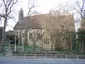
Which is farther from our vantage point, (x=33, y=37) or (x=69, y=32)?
(x=33, y=37)

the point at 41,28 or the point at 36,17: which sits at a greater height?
the point at 36,17

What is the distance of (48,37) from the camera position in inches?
811

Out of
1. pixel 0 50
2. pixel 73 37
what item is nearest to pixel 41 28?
pixel 73 37

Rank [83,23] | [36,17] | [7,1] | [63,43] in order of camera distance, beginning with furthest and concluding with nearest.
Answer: [36,17] < [63,43] < [7,1] < [83,23]

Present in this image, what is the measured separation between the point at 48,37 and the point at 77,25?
12.4 feet

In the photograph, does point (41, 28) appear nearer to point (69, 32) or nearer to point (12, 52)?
point (69, 32)

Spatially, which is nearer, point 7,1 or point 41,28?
point 7,1

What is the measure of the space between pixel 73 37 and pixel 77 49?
1.37 m

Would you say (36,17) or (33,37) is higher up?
(36,17)

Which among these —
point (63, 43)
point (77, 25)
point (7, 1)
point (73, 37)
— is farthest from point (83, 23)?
point (7, 1)

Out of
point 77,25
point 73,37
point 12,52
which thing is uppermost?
point 77,25

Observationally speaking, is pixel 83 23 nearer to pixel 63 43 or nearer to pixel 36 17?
pixel 63 43

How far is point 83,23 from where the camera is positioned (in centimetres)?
1656

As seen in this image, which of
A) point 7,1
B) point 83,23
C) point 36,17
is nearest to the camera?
point 83,23
